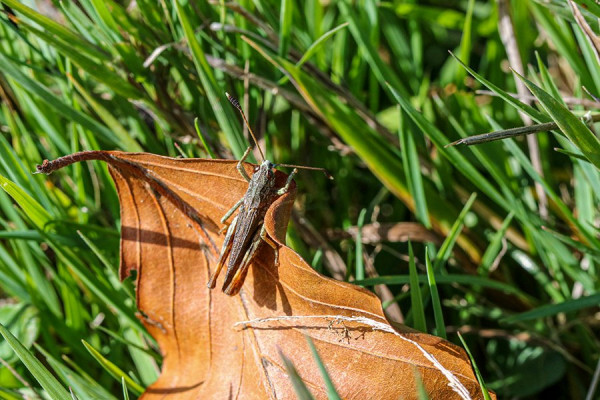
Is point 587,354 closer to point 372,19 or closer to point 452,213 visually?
point 452,213

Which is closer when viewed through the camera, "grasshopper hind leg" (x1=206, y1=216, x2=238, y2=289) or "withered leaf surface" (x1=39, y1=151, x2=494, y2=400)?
"withered leaf surface" (x1=39, y1=151, x2=494, y2=400)

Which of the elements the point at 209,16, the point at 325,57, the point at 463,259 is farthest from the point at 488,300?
the point at 209,16

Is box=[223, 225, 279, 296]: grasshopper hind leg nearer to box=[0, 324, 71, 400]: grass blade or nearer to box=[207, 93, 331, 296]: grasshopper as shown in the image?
box=[207, 93, 331, 296]: grasshopper

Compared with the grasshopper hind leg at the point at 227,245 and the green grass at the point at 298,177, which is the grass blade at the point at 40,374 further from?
the grasshopper hind leg at the point at 227,245

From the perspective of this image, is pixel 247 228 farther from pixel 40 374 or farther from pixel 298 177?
pixel 298 177

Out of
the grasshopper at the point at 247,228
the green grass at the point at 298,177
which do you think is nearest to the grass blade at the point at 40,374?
the green grass at the point at 298,177

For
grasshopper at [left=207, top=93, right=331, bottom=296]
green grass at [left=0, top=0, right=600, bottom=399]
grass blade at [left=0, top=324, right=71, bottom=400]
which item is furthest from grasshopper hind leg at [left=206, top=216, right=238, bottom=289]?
grass blade at [left=0, top=324, right=71, bottom=400]
